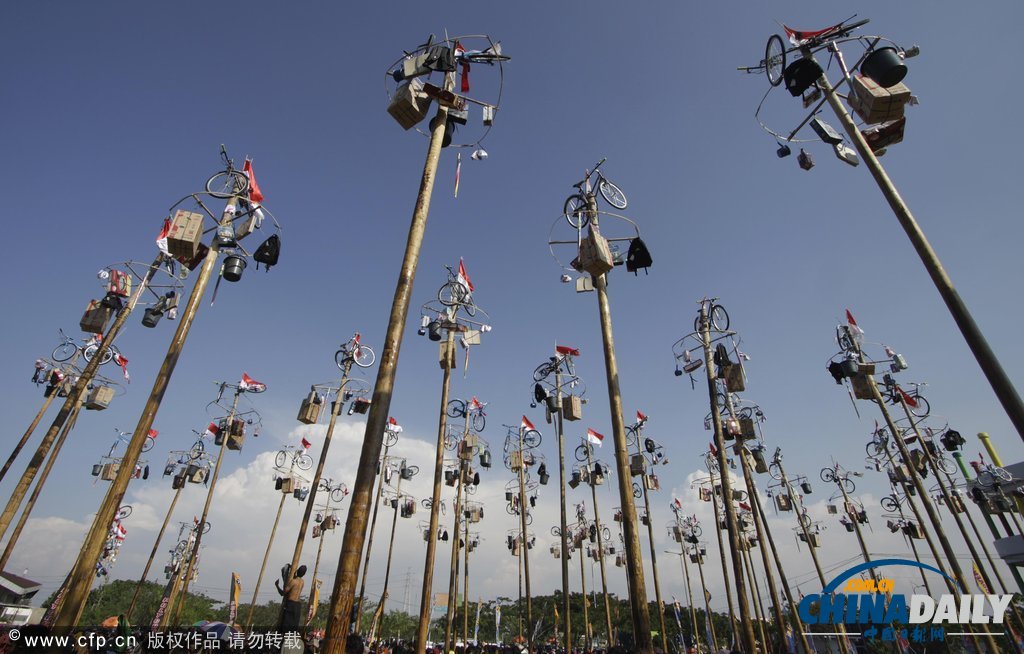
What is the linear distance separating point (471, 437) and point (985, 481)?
97.3 ft

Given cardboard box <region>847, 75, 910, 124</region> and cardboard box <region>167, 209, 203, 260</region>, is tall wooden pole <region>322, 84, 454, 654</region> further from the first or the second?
cardboard box <region>847, 75, 910, 124</region>

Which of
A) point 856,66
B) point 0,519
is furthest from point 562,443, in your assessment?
point 0,519

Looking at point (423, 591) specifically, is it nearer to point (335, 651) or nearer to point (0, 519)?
point (335, 651)

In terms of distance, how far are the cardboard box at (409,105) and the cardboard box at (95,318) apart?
11.3 meters

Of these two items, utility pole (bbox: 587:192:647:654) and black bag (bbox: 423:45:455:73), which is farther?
black bag (bbox: 423:45:455:73)

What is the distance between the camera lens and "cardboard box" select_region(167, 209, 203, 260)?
30.3ft

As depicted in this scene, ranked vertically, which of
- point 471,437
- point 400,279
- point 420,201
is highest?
point 471,437

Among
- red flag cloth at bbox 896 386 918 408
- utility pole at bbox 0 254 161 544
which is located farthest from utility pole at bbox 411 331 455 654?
red flag cloth at bbox 896 386 918 408

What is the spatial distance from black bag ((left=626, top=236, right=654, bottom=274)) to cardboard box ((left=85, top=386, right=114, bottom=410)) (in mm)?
17007

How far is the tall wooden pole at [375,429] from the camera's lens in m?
4.23

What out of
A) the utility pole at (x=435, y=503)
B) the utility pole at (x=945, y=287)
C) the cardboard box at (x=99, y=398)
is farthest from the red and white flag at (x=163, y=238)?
→ the utility pole at (x=945, y=287)

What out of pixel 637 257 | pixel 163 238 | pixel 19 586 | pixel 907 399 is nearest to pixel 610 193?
pixel 637 257

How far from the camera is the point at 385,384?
5.36 meters

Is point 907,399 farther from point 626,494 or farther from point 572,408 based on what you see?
point 626,494
